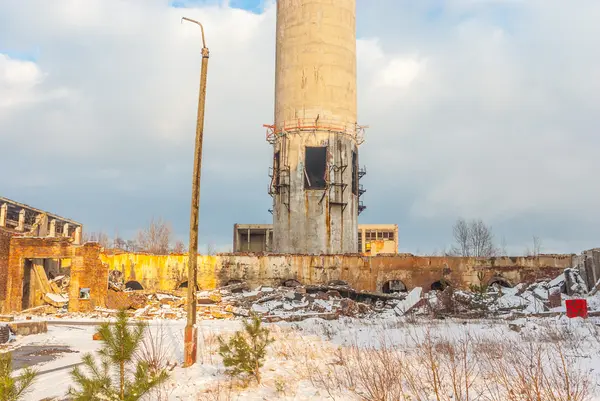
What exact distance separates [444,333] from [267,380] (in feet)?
20.9

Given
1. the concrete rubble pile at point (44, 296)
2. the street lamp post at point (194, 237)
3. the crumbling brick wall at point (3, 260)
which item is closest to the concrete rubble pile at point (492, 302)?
the street lamp post at point (194, 237)

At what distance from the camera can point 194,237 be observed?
33.8ft

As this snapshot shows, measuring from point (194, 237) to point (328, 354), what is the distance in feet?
12.4

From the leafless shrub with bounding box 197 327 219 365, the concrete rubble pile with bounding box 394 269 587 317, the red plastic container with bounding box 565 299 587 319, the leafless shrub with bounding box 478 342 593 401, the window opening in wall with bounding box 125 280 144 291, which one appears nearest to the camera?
the leafless shrub with bounding box 478 342 593 401

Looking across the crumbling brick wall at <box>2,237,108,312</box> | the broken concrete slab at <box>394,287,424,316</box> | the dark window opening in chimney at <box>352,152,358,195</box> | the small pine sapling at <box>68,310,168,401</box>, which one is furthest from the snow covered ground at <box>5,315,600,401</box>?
the dark window opening in chimney at <box>352,152,358,195</box>

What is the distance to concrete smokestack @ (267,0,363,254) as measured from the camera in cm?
3538

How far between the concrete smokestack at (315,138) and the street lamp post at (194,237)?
2436cm

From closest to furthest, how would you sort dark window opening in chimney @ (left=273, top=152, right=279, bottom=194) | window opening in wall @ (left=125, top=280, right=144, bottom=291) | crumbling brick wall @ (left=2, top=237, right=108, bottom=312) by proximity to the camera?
crumbling brick wall @ (left=2, top=237, right=108, bottom=312), window opening in wall @ (left=125, top=280, right=144, bottom=291), dark window opening in chimney @ (left=273, top=152, right=279, bottom=194)

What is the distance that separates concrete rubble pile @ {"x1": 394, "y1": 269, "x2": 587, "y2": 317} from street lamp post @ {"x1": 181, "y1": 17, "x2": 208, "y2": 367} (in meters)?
11.1

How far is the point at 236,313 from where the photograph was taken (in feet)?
69.6

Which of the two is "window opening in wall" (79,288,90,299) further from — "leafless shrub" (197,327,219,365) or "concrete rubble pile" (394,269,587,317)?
"concrete rubble pile" (394,269,587,317)

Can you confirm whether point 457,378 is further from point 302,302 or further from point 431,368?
point 302,302

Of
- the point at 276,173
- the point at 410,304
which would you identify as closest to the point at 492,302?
the point at 410,304

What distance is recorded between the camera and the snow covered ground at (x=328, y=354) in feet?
26.6
